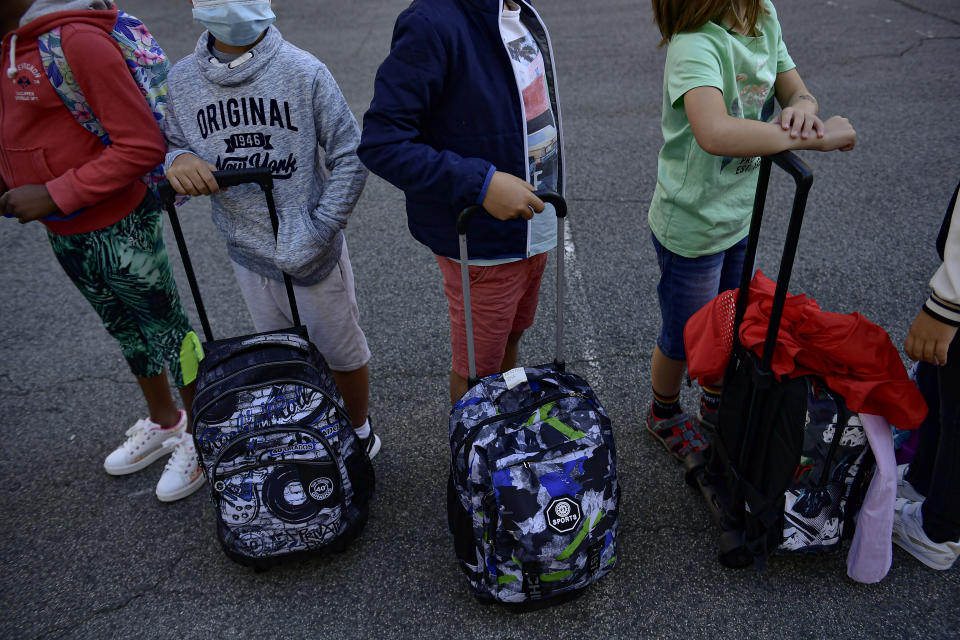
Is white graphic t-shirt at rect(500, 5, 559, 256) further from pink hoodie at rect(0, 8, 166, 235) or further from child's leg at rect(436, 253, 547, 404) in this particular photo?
pink hoodie at rect(0, 8, 166, 235)

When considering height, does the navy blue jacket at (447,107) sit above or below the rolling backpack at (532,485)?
above

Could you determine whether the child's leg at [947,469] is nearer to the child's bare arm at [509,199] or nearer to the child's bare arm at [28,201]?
the child's bare arm at [509,199]

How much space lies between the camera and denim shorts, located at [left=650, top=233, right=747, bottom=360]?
2.19 meters

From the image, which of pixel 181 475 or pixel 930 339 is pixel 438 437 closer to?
pixel 181 475

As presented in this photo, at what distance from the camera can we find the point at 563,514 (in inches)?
73.2

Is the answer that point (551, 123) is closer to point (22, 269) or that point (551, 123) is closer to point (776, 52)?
point (776, 52)

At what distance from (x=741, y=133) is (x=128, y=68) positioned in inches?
70.0

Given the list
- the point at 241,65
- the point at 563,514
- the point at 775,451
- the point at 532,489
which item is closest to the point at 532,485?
the point at 532,489

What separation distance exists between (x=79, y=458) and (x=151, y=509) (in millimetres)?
509

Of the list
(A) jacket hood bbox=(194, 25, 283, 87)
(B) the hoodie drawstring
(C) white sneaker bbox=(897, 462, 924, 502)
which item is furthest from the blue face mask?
(C) white sneaker bbox=(897, 462, 924, 502)

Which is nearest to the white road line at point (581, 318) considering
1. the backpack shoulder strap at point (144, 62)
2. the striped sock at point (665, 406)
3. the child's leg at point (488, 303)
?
the striped sock at point (665, 406)

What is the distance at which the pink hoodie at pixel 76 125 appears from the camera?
197 cm

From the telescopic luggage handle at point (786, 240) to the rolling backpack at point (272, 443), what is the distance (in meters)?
1.26

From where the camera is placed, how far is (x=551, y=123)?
1983mm
